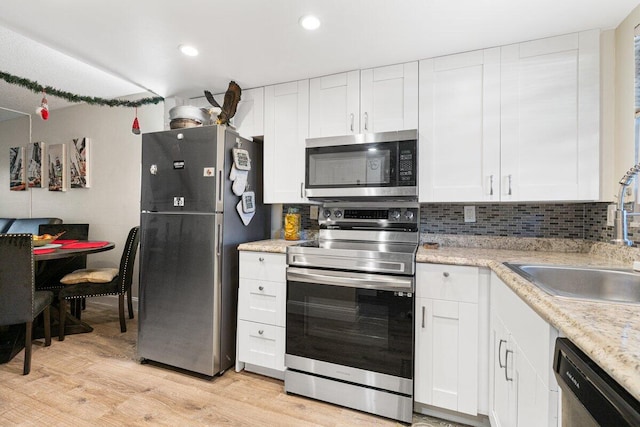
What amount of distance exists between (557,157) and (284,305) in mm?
1844

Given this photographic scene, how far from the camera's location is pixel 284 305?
2.04 meters

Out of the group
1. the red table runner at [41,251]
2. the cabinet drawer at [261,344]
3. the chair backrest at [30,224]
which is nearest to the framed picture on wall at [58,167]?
the chair backrest at [30,224]

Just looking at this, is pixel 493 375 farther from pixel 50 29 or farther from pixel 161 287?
pixel 50 29

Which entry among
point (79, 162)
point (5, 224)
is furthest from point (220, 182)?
point (5, 224)

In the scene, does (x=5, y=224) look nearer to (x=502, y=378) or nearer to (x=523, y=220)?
(x=502, y=378)

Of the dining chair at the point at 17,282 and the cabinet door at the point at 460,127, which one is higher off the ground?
the cabinet door at the point at 460,127

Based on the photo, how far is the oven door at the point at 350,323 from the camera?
5.60 feet

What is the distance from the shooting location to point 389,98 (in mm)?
2104

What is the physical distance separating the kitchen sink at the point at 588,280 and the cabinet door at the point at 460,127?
1.88ft

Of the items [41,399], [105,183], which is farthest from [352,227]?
[105,183]

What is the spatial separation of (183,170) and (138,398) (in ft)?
4.76

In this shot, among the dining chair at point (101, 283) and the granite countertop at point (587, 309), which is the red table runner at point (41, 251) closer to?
the dining chair at point (101, 283)

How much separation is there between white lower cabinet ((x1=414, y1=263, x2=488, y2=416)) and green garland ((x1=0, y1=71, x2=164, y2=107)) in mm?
3196

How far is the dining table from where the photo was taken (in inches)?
95.0
